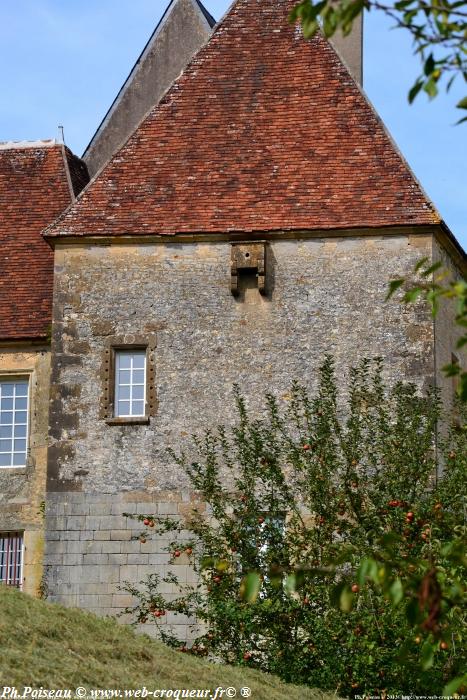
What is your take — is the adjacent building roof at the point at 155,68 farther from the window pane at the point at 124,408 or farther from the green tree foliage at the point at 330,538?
the green tree foliage at the point at 330,538

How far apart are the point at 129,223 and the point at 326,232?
8.78ft

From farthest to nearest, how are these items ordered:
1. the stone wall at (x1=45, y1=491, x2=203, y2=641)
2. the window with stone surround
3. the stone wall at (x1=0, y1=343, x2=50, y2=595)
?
the stone wall at (x1=0, y1=343, x2=50, y2=595)
the window with stone surround
the stone wall at (x1=45, y1=491, x2=203, y2=641)

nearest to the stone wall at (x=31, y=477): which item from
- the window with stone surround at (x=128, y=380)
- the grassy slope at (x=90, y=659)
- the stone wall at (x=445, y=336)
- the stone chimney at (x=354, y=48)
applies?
the window with stone surround at (x=128, y=380)

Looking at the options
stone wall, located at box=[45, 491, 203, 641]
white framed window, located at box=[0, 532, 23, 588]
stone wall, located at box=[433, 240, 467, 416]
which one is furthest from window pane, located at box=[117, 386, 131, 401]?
stone wall, located at box=[433, 240, 467, 416]

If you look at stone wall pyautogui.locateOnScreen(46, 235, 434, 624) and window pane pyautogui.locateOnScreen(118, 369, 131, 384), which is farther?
window pane pyautogui.locateOnScreen(118, 369, 131, 384)

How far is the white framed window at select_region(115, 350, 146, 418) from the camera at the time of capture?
1786 cm

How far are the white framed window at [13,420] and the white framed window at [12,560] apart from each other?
3.46 ft

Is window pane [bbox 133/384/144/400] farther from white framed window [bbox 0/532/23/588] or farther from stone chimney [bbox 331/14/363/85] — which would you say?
stone chimney [bbox 331/14/363/85]

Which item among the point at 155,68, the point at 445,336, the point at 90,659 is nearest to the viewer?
the point at 90,659

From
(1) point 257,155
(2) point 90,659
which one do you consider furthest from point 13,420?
(2) point 90,659

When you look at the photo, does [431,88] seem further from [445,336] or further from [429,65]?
[445,336]

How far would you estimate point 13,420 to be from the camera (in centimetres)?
1952

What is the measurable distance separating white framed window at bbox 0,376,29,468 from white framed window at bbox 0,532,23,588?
105 centimetres

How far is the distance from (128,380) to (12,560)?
315 centimetres
